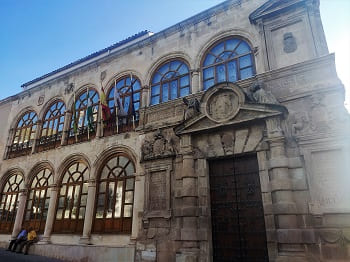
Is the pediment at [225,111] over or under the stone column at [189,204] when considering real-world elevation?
over

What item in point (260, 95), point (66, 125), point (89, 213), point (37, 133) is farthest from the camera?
point (37, 133)

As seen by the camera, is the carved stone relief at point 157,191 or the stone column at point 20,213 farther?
the stone column at point 20,213

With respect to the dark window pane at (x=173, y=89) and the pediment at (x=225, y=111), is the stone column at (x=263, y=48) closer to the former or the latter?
the pediment at (x=225, y=111)

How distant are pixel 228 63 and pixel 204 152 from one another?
10.3 feet

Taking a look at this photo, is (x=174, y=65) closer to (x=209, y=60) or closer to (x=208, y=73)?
(x=209, y=60)

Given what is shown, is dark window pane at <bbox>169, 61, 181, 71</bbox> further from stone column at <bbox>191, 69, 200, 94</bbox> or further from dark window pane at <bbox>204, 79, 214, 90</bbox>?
dark window pane at <bbox>204, 79, 214, 90</bbox>

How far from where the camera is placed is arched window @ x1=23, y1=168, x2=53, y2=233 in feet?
35.3

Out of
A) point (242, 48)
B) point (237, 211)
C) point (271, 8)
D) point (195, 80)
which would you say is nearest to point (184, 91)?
point (195, 80)

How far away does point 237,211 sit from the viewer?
6.57 m

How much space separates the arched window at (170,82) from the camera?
A: 9289mm

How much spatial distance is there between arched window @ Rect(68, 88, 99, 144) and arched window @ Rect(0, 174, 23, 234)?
12.2ft

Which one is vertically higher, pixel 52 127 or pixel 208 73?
pixel 208 73

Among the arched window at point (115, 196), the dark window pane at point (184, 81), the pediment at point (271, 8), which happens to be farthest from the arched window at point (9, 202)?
the pediment at point (271, 8)

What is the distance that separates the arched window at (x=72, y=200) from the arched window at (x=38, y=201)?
82 centimetres
